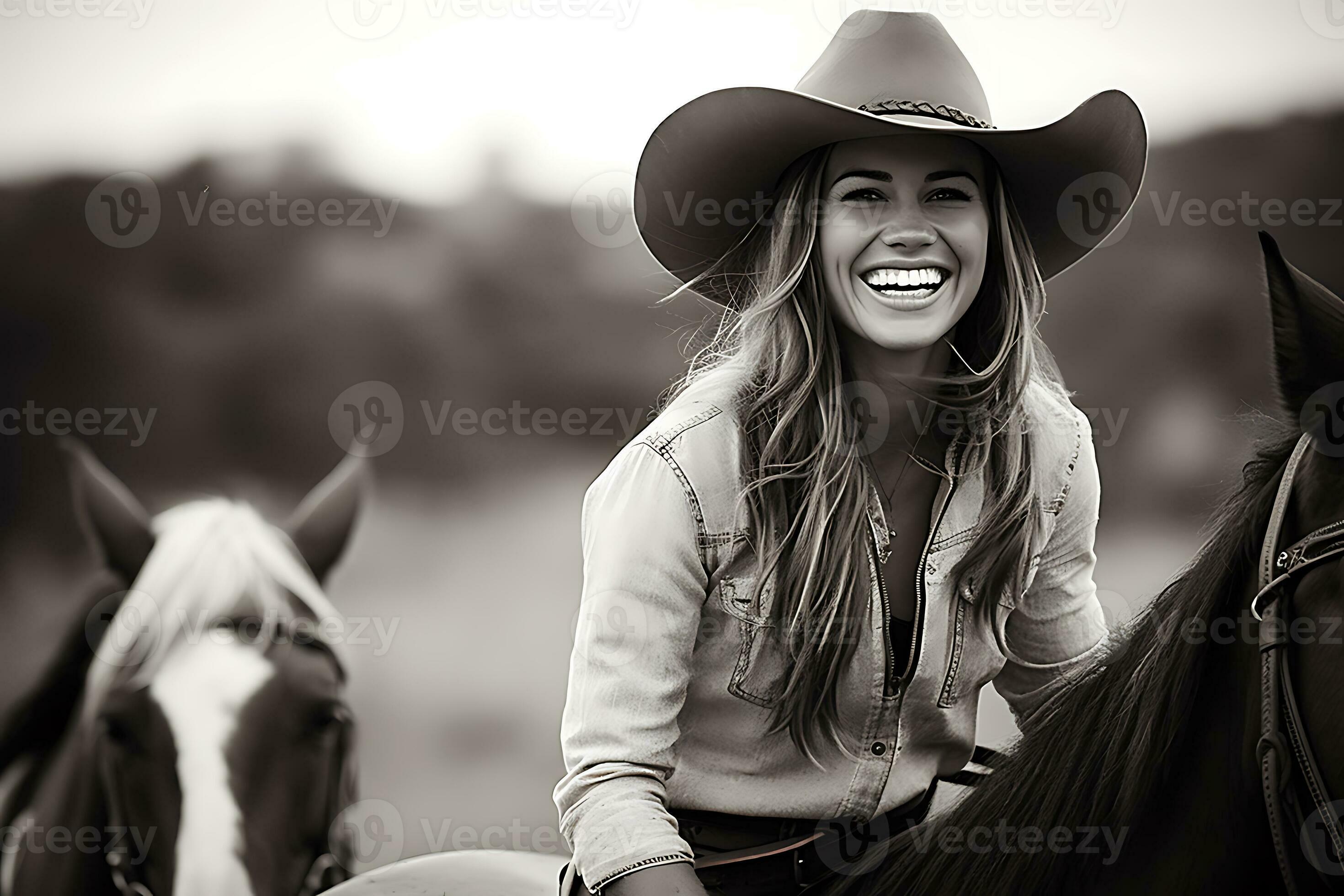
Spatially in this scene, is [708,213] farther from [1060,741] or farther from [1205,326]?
[1205,326]

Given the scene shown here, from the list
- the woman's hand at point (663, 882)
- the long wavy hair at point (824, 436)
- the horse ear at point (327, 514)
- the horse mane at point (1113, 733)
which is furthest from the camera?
the horse ear at point (327, 514)

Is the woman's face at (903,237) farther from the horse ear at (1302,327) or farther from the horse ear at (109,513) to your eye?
the horse ear at (109,513)

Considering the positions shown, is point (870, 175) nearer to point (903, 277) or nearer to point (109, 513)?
point (903, 277)

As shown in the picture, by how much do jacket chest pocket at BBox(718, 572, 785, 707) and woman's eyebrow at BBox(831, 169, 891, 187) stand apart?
0.41 metres

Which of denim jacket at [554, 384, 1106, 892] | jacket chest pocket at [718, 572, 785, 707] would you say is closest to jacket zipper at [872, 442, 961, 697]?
denim jacket at [554, 384, 1106, 892]

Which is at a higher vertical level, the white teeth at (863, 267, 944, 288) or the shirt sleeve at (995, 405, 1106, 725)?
the white teeth at (863, 267, 944, 288)

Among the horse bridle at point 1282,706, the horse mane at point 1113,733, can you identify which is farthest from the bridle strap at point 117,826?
the horse bridle at point 1282,706

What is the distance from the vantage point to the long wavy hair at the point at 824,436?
113cm

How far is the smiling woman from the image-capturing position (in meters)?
1.09

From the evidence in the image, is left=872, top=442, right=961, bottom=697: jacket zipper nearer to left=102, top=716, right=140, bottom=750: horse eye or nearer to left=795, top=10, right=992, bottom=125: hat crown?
left=795, top=10, right=992, bottom=125: hat crown

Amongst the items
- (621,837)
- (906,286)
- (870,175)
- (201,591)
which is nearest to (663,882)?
(621,837)

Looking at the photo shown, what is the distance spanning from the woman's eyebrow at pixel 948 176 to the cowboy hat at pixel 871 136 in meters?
0.04

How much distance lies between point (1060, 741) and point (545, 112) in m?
1.82

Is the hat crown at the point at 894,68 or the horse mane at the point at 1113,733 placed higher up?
the hat crown at the point at 894,68
